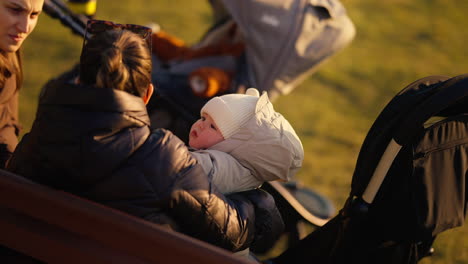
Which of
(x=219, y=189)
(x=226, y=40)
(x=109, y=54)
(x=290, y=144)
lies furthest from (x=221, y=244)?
(x=226, y=40)

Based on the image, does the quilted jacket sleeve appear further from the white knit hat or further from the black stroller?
the black stroller

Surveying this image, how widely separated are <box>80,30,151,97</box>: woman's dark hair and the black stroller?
76 cm

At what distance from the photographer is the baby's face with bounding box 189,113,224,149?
59.3 inches

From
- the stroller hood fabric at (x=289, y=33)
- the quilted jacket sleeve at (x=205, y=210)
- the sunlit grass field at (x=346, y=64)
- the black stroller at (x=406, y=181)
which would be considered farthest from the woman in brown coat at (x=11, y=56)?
the sunlit grass field at (x=346, y=64)

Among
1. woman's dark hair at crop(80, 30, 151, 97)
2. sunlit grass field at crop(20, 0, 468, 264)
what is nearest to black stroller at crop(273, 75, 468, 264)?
woman's dark hair at crop(80, 30, 151, 97)

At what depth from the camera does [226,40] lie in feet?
11.2

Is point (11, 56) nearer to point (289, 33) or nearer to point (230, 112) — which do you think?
point (230, 112)

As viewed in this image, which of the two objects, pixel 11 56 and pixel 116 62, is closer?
pixel 116 62

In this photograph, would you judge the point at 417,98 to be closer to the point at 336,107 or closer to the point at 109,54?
the point at 109,54

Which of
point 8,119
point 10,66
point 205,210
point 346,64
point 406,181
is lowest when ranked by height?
point 8,119

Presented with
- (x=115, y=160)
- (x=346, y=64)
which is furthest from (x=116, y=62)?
(x=346, y=64)

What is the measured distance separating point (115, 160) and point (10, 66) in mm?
896

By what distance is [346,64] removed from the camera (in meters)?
6.09

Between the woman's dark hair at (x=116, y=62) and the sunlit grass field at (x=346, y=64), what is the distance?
2.31 m
